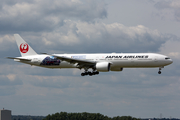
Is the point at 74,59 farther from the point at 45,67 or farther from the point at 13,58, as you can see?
the point at 13,58

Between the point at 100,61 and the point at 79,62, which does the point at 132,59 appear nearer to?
the point at 100,61

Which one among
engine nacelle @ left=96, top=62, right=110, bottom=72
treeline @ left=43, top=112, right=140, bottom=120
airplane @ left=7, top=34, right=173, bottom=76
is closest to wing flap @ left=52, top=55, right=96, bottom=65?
airplane @ left=7, top=34, right=173, bottom=76

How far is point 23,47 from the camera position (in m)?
93.2

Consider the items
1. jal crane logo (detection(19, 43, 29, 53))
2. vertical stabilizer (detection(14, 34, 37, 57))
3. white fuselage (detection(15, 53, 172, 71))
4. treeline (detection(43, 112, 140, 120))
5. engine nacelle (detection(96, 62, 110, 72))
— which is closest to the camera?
white fuselage (detection(15, 53, 172, 71))

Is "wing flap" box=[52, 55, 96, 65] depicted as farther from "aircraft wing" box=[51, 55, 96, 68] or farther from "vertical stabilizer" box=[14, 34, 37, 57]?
"vertical stabilizer" box=[14, 34, 37, 57]

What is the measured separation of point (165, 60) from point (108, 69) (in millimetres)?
13576

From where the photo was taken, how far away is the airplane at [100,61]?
77.6m

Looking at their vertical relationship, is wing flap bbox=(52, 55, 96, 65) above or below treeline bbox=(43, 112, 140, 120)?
above

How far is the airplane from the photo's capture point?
7762cm

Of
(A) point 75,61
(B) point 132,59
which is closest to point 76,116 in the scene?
(A) point 75,61

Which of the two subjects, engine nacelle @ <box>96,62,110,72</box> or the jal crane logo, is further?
the jal crane logo

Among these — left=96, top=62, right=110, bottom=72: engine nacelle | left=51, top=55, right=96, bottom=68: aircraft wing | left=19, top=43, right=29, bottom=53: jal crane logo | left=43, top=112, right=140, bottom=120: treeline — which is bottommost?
left=43, top=112, right=140, bottom=120: treeline

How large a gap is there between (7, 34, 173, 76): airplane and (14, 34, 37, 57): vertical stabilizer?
2238mm

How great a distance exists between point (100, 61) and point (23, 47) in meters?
25.1
